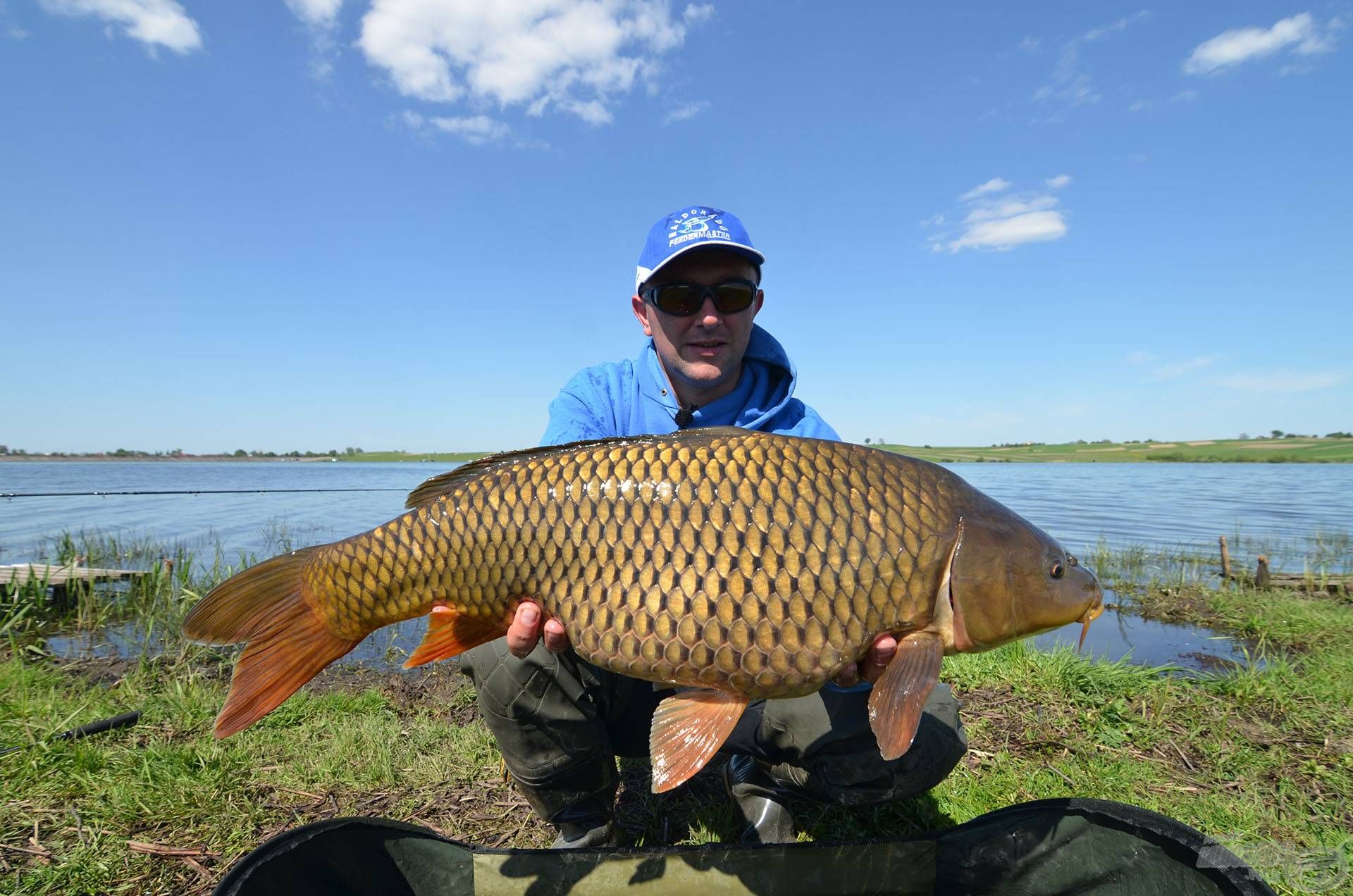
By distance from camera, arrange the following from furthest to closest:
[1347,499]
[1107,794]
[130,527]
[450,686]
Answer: [1347,499]
[130,527]
[450,686]
[1107,794]

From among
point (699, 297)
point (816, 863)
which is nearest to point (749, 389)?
point (699, 297)

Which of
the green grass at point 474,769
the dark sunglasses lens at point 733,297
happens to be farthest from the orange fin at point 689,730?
the dark sunglasses lens at point 733,297

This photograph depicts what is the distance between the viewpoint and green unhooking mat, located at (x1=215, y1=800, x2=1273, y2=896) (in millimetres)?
1317

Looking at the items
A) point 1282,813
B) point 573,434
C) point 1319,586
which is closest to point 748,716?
point 573,434

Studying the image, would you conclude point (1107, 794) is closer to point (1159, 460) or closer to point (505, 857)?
point (505, 857)

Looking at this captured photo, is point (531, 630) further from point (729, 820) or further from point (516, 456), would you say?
point (729, 820)

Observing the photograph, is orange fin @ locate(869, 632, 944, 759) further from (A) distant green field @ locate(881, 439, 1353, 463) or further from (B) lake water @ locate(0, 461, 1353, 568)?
(A) distant green field @ locate(881, 439, 1353, 463)

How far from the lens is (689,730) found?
1424mm

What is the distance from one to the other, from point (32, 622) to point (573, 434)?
4.33 meters

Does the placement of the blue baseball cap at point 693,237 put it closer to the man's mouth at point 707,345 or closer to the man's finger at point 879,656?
the man's mouth at point 707,345

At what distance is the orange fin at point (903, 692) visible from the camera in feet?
4.42

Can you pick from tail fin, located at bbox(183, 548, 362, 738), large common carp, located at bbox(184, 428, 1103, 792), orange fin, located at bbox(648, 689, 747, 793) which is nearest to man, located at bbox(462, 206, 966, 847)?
large common carp, located at bbox(184, 428, 1103, 792)

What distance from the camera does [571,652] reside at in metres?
1.79

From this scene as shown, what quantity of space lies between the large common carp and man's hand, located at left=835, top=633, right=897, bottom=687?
0.07 ft
